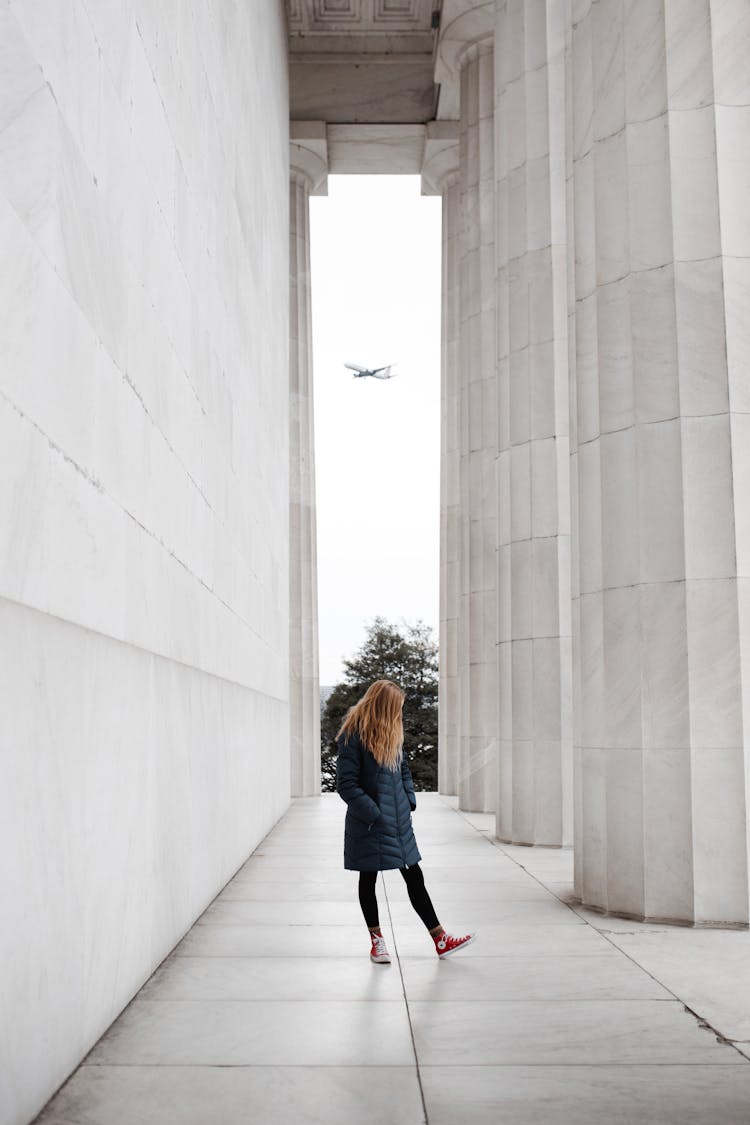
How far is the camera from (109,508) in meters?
8.62

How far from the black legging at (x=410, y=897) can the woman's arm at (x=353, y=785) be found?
56 cm

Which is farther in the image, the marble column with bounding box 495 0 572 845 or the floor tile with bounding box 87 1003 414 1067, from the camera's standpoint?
the marble column with bounding box 495 0 572 845

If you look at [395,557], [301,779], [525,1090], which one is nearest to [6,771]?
[525,1090]

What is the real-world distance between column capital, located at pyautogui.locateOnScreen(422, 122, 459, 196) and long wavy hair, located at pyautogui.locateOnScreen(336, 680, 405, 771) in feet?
99.3

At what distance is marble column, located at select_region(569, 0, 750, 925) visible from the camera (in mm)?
12781

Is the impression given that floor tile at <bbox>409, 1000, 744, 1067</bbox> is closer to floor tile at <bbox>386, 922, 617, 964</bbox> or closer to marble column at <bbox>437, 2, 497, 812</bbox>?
floor tile at <bbox>386, 922, 617, 964</bbox>

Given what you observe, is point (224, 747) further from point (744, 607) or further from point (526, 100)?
point (526, 100)

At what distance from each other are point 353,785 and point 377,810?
1.05 ft

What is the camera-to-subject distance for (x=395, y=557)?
90.4m

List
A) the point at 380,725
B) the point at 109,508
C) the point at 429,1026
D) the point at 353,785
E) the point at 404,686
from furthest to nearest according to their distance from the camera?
the point at 404,686 < the point at 380,725 < the point at 353,785 < the point at 109,508 < the point at 429,1026

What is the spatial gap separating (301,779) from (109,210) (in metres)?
28.2

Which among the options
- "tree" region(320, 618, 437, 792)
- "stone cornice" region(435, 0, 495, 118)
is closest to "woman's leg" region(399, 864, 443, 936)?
"stone cornice" region(435, 0, 495, 118)

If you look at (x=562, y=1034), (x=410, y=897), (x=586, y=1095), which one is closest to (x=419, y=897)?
(x=410, y=897)

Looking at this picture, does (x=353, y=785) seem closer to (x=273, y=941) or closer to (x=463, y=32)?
(x=273, y=941)
